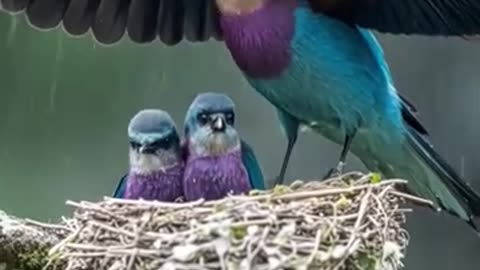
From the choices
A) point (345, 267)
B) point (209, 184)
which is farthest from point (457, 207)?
point (345, 267)

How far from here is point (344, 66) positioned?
10.5ft

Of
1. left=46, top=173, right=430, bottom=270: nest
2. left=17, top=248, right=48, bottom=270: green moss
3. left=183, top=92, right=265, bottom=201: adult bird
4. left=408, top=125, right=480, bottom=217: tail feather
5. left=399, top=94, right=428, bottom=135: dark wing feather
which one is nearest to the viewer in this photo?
left=46, top=173, right=430, bottom=270: nest

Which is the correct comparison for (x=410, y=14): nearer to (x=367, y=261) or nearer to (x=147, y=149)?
(x=147, y=149)

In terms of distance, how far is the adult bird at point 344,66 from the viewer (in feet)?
10.3

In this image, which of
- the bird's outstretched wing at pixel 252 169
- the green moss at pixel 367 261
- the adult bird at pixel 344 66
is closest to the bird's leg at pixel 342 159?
the adult bird at pixel 344 66

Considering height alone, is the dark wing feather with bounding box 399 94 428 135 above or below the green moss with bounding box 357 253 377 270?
above

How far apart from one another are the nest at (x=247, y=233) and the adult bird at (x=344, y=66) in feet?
1.58

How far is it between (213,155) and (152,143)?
112 mm

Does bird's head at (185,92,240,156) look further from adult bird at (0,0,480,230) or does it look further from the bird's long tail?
the bird's long tail

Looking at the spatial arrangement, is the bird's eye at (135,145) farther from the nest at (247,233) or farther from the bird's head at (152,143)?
the nest at (247,233)

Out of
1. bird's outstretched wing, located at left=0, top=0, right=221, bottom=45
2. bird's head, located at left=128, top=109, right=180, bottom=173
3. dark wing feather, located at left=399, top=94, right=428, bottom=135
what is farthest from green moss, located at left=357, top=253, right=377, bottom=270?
bird's outstretched wing, located at left=0, top=0, right=221, bottom=45

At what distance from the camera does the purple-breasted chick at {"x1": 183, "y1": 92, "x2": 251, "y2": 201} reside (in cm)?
292

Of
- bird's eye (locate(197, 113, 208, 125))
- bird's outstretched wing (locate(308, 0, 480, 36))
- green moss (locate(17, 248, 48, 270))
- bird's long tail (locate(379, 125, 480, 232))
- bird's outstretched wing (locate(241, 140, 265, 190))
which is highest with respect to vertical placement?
bird's outstretched wing (locate(308, 0, 480, 36))

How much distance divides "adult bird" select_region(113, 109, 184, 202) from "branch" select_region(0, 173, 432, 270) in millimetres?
293
